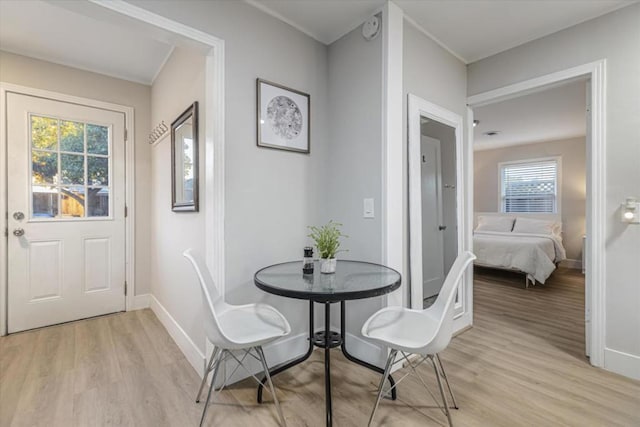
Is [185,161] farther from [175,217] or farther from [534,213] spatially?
[534,213]

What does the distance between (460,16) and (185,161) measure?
7.52 ft

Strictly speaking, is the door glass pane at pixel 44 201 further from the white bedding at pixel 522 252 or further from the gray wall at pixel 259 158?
the white bedding at pixel 522 252

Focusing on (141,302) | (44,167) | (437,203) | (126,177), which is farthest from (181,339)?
(437,203)

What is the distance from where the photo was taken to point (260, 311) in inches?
70.9

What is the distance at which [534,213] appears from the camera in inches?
239

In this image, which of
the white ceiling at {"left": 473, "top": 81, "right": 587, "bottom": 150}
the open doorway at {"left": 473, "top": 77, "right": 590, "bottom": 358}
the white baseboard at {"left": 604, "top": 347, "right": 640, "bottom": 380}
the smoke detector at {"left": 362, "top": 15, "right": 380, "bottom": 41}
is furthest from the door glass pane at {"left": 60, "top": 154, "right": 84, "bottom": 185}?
the white ceiling at {"left": 473, "top": 81, "right": 587, "bottom": 150}

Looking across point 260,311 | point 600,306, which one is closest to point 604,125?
point 600,306

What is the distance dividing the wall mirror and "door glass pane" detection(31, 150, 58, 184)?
1.28m

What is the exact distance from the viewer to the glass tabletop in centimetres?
138

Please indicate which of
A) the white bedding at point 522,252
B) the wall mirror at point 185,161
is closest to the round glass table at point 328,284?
the wall mirror at point 185,161

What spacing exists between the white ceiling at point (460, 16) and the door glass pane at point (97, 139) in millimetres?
2154

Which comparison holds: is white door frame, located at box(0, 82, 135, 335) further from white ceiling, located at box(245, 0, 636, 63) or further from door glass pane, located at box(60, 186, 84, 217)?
white ceiling, located at box(245, 0, 636, 63)

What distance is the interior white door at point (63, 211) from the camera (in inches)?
104

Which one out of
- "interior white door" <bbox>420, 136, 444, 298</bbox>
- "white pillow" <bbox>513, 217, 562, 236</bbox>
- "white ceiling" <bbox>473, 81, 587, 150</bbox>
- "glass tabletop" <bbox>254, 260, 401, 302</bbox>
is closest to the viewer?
"glass tabletop" <bbox>254, 260, 401, 302</bbox>
